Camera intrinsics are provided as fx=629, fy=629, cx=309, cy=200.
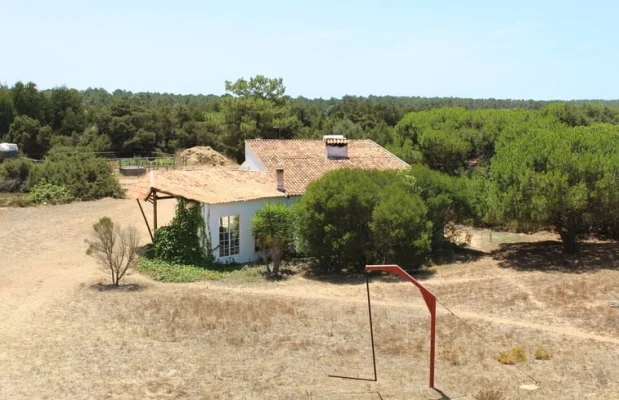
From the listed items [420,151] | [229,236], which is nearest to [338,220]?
[229,236]

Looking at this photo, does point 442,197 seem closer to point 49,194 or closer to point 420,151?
point 420,151

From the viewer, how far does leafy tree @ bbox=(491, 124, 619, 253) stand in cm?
2334

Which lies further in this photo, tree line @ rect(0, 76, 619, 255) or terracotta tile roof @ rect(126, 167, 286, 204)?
terracotta tile roof @ rect(126, 167, 286, 204)

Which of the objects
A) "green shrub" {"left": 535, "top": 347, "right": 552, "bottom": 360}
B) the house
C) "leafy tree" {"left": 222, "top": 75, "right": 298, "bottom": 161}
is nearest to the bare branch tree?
the house

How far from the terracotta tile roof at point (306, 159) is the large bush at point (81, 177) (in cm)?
1413

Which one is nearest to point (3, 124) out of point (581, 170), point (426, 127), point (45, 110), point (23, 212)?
point (45, 110)

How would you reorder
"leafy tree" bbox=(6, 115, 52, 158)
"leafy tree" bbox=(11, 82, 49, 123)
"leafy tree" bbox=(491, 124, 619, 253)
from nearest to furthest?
"leafy tree" bbox=(491, 124, 619, 253) → "leafy tree" bbox=(6, 115, 52, 158) → "leafy tree" bbox=(11, 82, 49, 123)

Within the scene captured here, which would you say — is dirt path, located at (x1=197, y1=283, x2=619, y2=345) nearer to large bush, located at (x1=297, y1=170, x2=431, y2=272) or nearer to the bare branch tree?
large bush, located at (x1=297, y1=170, x2=431, y2=272)

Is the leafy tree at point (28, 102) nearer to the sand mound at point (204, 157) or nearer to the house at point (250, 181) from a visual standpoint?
the sand mound at point (204, 157)

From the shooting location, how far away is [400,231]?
23.1 metres

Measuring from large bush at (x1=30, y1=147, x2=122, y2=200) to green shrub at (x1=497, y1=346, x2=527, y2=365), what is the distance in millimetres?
32459

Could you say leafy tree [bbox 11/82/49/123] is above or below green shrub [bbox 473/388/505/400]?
above

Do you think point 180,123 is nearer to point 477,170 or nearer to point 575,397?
point 477,170

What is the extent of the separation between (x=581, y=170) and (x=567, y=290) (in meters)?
5.53
